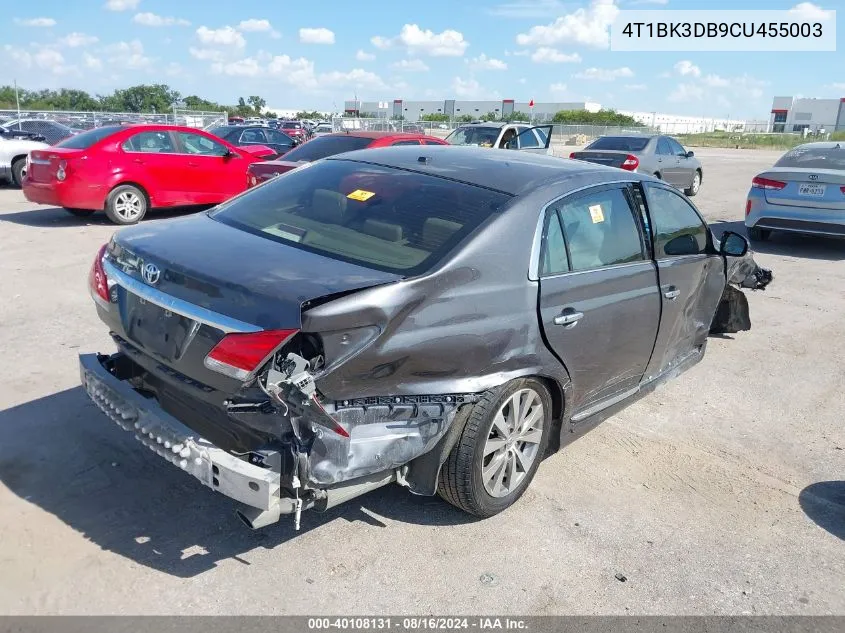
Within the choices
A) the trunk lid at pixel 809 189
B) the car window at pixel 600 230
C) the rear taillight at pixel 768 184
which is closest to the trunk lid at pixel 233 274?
the car window at pixel 600 230

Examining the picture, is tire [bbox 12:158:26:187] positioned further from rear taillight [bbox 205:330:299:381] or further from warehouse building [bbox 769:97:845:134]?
warehouse building [bbox 769:97:845:134]

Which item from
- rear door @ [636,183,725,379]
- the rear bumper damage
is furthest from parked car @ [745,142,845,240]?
the rear bumper damage

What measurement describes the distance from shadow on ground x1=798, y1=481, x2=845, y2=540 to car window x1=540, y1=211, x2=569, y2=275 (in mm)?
1860

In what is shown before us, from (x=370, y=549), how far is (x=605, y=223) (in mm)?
2169

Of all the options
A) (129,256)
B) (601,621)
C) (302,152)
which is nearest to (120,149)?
(302,152)

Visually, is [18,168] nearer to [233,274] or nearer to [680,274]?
[233,274]

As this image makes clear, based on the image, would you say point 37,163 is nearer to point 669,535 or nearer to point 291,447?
point 291,447

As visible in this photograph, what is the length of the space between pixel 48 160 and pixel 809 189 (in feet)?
36.1

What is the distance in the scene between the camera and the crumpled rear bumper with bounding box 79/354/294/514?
2670 mm

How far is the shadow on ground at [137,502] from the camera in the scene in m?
3.18

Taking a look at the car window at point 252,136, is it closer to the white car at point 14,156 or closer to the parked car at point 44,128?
the parked car at point 44,128

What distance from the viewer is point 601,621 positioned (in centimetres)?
288

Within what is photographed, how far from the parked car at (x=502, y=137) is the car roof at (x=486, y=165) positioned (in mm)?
10572

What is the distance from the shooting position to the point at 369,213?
3.59 m
